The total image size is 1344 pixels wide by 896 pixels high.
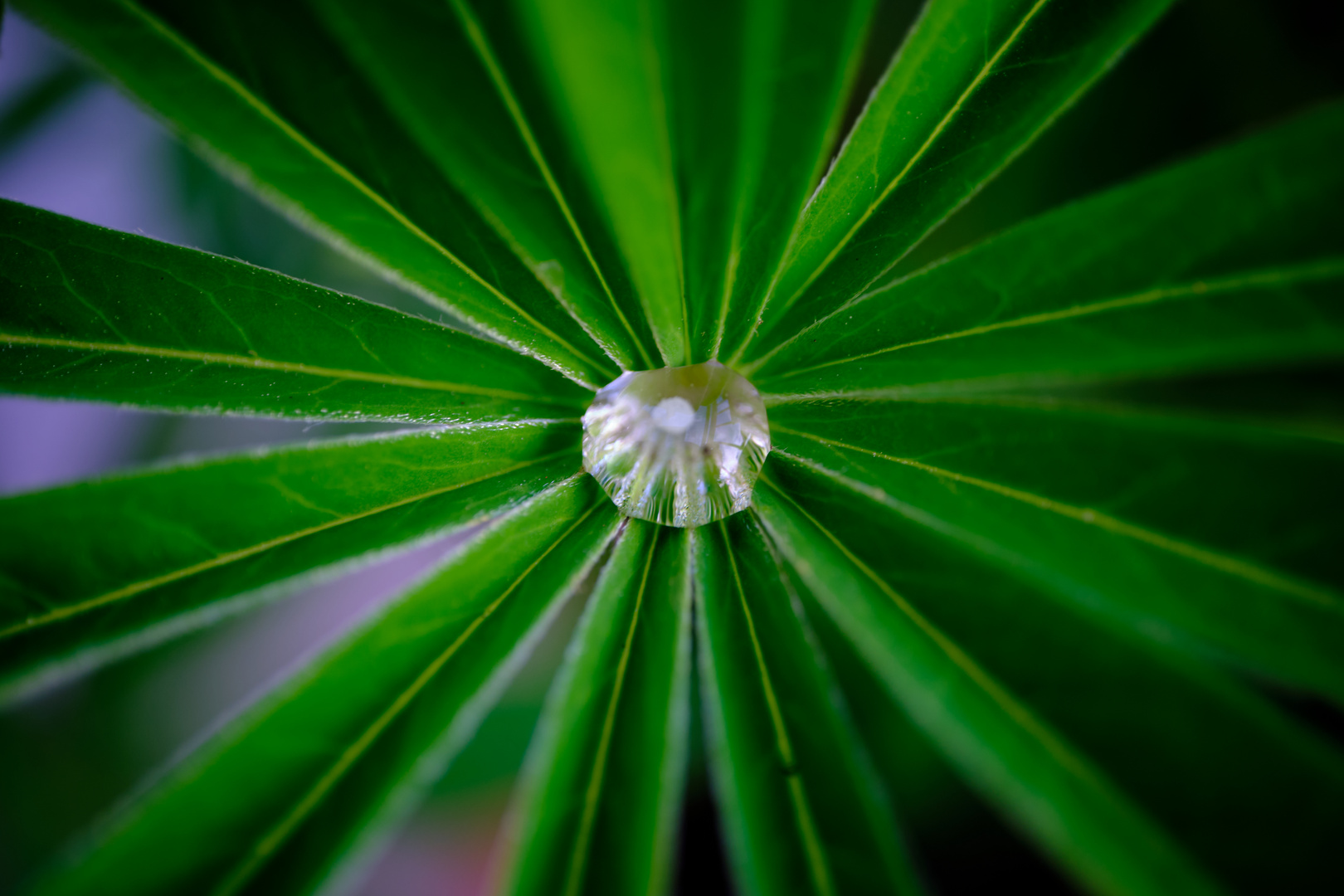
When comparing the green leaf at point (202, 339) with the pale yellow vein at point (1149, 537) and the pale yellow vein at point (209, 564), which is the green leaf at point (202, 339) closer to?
the pale yellow vein at point (209, 564)

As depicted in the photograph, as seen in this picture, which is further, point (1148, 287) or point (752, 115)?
point (1148, 287)

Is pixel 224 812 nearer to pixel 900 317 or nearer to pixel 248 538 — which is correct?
pixel 248 538

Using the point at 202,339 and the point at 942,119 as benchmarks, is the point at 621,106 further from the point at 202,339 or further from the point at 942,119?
the point at 202,339

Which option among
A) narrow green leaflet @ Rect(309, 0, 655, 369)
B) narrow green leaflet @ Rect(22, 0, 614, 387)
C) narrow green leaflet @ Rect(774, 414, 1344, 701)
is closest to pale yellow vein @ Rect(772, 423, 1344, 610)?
narrow green leaflet @ Rect(774, 414, 1344, 701)

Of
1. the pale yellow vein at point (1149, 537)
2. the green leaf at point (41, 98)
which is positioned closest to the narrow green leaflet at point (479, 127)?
the pale yellow vein at point (1149, 537)

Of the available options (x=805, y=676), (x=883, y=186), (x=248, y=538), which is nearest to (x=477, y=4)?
(x=883, y=186)

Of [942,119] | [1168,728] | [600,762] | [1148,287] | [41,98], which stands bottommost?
[1168,728]

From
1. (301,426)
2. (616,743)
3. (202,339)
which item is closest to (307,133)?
(202,339)
